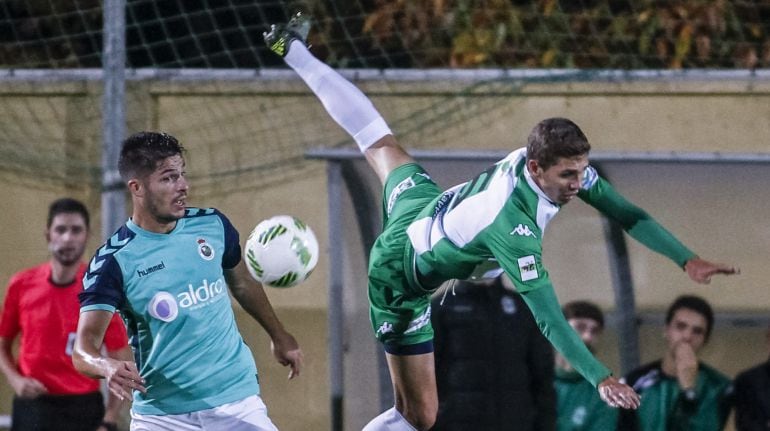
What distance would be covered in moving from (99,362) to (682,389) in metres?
3.03

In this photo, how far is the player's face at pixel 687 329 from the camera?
673cm

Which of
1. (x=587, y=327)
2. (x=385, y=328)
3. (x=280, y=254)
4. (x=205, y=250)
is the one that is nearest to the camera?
(x=205, y=250)

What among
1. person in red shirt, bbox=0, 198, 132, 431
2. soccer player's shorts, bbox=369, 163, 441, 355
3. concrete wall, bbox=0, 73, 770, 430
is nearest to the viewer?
soccer player's shorts, bbox=369, 163, 441, 355

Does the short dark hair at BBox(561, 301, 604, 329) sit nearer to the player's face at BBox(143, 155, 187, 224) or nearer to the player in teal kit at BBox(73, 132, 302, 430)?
the player in teal kit at BBox(73, 132, 302, 430)

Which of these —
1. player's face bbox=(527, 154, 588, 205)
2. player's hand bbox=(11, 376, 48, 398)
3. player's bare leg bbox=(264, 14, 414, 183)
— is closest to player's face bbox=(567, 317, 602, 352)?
player's bare leg bbox=(264, 14, 414, 183)

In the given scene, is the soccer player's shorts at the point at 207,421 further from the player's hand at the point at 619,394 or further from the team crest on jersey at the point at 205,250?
the player's hand at the point at 619,394

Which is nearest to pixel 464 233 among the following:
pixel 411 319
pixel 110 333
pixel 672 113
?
pixel 411 319

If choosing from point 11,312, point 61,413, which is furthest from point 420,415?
point 11,312

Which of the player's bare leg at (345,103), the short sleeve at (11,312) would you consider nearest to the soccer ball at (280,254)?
the player's bare leg at (345,103)

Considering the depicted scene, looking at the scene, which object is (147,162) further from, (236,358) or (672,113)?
(672,113)

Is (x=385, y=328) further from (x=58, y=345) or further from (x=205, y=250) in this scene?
(x=58, y=345)

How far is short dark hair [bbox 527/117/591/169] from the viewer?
4980mm

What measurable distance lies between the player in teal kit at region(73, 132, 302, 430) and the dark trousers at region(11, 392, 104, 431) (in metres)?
2.06

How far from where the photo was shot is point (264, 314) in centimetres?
522
